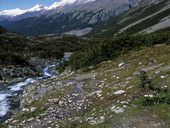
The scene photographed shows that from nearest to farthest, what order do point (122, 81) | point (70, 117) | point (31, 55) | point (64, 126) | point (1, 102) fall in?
point (64, 126)
point (70, 117)
point (122, 81)
point (1, 102)
point (31, 55)

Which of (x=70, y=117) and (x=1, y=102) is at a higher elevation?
(x=70, y=117)

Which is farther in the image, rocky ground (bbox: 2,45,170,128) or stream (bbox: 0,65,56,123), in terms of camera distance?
stream (bbox: 0,65,56,123)


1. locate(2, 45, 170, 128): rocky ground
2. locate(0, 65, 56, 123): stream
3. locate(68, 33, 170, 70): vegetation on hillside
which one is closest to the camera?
locate(2, 45, 170, 128): rocky ground

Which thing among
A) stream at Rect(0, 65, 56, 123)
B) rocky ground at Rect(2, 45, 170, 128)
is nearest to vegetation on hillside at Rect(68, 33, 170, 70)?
stream at Rect(0, 65, 56, 123)

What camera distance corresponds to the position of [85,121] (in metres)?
24.0

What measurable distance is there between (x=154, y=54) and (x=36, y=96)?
17.2m

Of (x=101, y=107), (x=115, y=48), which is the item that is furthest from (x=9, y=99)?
(x=101, y=107)

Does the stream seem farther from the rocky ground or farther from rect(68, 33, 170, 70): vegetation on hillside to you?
rect(68, 33, 170, 70): vegetation on hillside

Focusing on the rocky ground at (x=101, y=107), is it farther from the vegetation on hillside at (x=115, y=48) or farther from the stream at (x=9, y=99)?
the vegetation on hillside at (x=115, y=48)

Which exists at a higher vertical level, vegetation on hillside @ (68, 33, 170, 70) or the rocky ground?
the rocky ground

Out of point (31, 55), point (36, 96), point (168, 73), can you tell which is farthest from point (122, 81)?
point (31, 55)

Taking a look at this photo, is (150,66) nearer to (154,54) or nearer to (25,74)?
(154,54)

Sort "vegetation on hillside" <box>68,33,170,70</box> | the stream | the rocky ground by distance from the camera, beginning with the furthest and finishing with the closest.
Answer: "vegetation on hillside" <box>68,33,170,70</box>
the stream
the rocky ground

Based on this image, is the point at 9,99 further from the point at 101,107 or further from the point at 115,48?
the point at 101,107
